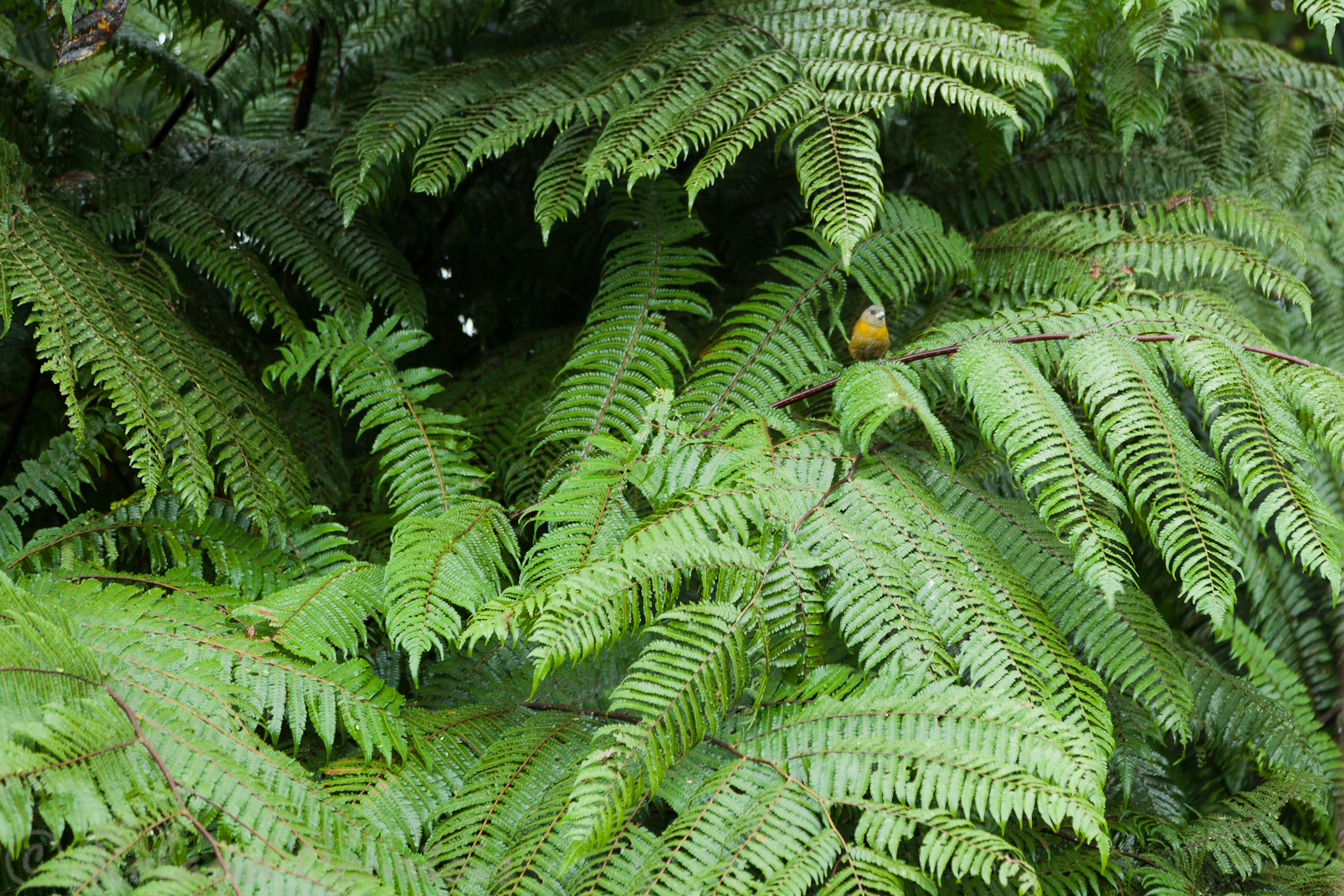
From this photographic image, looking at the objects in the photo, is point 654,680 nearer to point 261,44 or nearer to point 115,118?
point 261,44

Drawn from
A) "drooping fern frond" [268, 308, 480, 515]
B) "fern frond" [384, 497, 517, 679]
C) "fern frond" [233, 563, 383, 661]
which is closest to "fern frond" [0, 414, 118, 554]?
"drooping fern frond" [268, 308, 480, 515]

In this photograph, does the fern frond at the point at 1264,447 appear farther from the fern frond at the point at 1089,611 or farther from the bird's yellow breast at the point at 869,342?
the bird's yellow breast at the point at 869,342

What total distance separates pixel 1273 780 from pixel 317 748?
1.75m

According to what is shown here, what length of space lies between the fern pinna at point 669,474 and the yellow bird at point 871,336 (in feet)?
0.23

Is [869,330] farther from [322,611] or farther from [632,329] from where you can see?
[322,611]

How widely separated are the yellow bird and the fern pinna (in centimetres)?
7

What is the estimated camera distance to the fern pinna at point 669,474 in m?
1.08

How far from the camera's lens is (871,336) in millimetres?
1565

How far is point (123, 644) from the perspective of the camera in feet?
3.77

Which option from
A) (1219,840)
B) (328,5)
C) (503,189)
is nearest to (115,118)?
(328,5)

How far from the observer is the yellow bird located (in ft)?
5.10

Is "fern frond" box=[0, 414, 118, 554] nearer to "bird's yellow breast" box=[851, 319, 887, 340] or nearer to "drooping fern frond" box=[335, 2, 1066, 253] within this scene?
"drooping fern frond" box=[335, 2, 1066, 253]

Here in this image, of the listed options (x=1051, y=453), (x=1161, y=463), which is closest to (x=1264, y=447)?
(x=1161, y=463)

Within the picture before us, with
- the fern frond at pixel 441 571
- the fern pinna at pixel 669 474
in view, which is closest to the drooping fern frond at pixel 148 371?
the fern pinna at pixel 669 474
